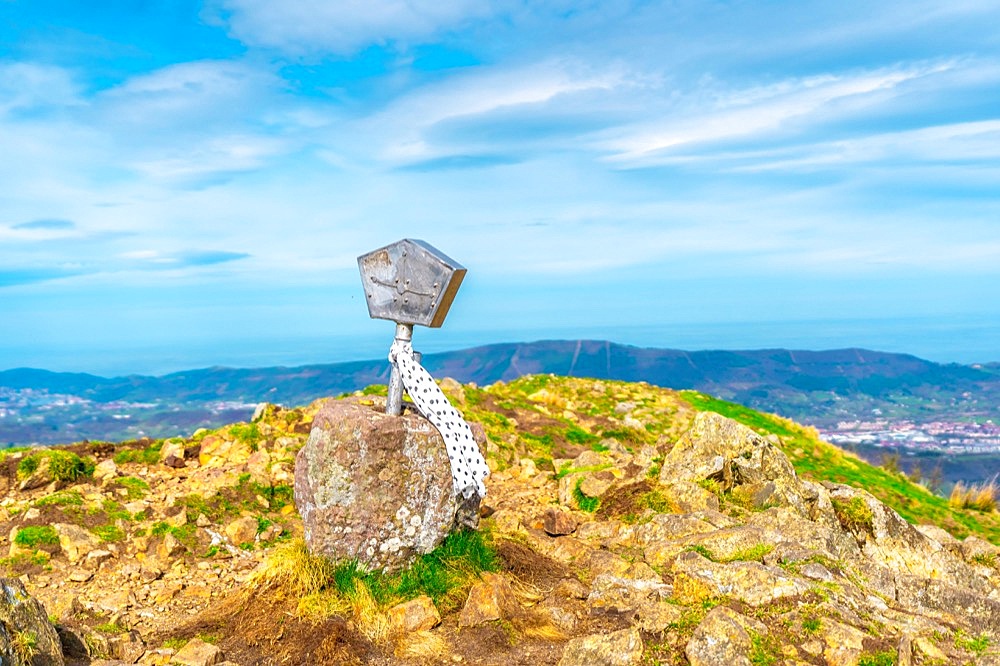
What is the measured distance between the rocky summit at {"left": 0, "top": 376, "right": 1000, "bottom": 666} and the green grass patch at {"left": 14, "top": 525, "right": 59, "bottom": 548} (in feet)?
0.09

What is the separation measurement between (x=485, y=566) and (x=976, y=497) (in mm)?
17433

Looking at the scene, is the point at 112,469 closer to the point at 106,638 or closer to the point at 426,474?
the point at 106,638

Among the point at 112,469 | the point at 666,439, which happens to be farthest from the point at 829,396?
the point at 112,469

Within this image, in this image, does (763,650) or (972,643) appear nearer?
(763,650)

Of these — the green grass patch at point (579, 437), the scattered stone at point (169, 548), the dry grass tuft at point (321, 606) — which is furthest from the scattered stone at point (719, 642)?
the green grass patch at point (579, 437)

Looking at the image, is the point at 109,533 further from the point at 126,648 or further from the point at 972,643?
the point at 972,643

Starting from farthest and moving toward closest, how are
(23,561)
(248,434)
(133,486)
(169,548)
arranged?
(248,434) → (133,486) → (169,548) → (23,561)

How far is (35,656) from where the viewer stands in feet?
20.0

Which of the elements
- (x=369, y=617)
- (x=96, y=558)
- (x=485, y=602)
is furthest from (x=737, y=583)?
(x=96, y=558)

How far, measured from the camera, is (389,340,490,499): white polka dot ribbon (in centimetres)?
927

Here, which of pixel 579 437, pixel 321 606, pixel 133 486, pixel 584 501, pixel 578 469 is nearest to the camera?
pixel 321 606

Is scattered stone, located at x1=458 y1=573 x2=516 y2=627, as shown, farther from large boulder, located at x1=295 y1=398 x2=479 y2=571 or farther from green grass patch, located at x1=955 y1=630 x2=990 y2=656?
green grass patch, located at x1=955 y1=630 x2=990 y2=656

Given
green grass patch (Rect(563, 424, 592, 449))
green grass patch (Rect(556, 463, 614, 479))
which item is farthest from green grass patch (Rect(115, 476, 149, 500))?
green grass patch (Rect(563, 424, 592, 449))

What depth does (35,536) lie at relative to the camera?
1139 cm
